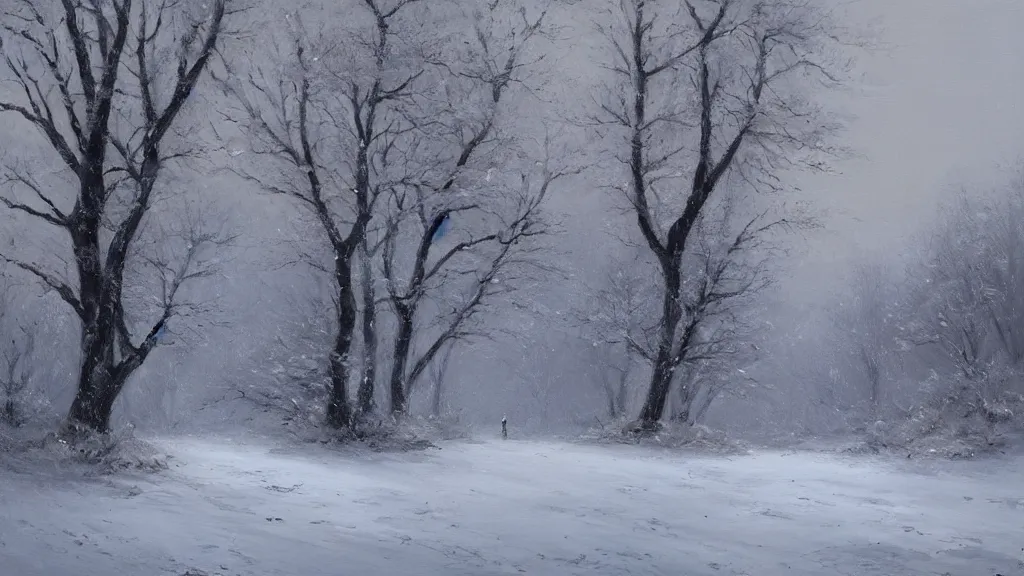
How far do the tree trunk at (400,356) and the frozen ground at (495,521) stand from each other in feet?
22.7

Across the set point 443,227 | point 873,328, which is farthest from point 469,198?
point 873,328

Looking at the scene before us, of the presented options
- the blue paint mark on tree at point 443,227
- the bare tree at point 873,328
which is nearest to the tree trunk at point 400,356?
the blue paint mark on tree at point 443,227

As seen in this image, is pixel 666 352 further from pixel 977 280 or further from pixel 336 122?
pixel 977 280

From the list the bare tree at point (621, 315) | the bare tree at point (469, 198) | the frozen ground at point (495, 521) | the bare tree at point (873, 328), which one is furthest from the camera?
the bare tree at point (873, 328)

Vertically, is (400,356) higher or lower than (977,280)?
lower

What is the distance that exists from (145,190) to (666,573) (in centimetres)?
999

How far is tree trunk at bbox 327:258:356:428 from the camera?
16719 mm

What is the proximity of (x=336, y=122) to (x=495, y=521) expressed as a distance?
11506 mm

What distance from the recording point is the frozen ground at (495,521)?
6621mm

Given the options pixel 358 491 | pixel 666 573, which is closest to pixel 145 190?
pixel 358 491

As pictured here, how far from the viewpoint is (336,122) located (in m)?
17.5

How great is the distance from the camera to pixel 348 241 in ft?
→ 56.1

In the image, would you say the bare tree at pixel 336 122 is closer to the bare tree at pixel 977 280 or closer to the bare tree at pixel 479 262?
the bare tree at pixel 479 262

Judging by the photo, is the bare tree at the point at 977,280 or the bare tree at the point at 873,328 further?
the bare tree at the point at 873,328
